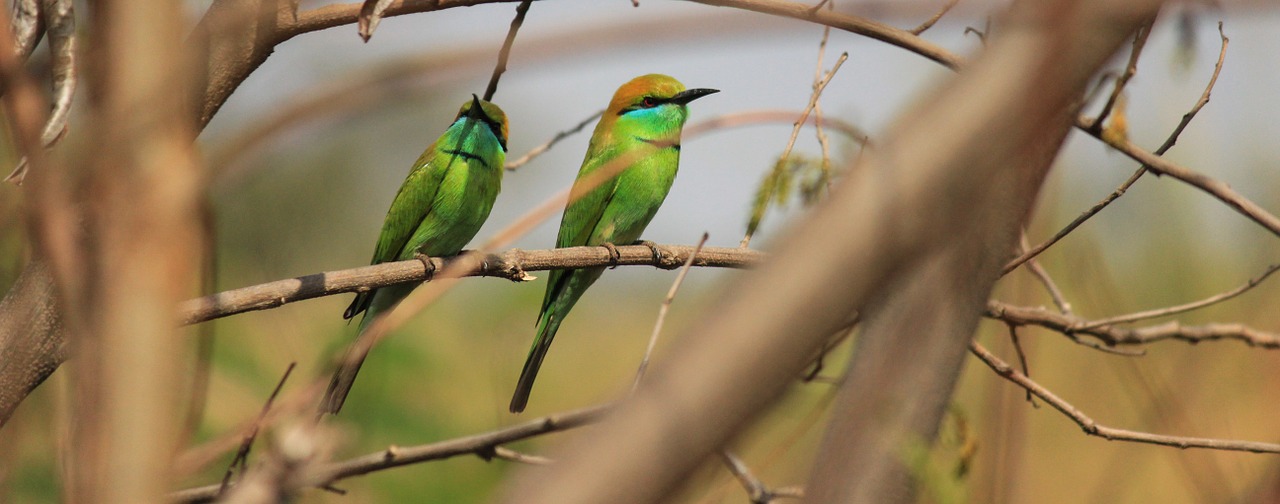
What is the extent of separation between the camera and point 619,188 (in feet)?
15.9

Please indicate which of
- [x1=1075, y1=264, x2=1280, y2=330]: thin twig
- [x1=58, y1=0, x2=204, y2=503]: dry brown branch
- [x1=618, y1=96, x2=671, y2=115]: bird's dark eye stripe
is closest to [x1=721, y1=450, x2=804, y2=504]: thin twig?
[x1=1075, y1=264, x2=1280, y2=330]: thin twig

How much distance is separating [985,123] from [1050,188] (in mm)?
1571

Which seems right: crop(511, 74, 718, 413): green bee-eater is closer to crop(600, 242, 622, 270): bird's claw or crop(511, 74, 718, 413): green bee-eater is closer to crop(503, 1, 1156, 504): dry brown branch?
crop(600, 242, 622, 270): bird's claw

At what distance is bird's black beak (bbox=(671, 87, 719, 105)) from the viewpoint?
17.2 feet

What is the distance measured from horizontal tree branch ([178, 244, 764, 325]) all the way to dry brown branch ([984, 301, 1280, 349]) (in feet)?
2.24

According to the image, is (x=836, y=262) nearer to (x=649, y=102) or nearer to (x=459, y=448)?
(x=459, y=448)

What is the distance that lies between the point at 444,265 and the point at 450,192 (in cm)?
99

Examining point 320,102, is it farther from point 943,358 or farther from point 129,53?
point 943,358

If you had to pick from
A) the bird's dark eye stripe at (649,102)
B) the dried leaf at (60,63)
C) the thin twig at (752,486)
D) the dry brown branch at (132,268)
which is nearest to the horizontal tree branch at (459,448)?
the thin twig at (752,486)

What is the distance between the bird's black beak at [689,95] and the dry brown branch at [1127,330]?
8.58 ft

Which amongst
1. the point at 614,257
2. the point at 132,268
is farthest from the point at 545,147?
the point at 132,268

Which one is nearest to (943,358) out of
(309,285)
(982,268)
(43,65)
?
(982,268)

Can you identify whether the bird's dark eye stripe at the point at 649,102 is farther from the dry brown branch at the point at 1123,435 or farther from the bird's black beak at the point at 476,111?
the dry brown branch at the point at 1123,435

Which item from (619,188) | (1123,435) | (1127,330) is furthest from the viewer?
(619,188)
